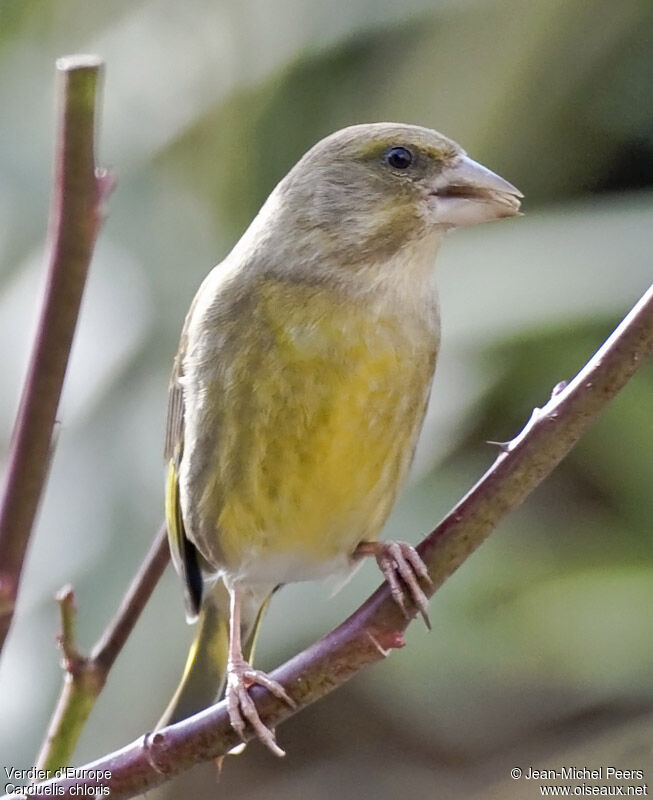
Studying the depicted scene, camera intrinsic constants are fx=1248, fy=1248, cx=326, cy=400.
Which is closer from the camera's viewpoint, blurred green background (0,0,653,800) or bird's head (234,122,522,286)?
bird's head (234,122,522,286)

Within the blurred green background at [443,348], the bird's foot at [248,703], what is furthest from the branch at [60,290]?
the blurred green background at [443,348]

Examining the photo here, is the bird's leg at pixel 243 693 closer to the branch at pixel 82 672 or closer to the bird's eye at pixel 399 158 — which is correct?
the branch at pixel 82 672

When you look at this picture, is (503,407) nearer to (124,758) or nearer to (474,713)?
(474,713)

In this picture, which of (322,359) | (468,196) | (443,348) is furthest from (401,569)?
(443,348)

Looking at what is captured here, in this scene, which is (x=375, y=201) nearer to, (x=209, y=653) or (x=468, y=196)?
(x=468, y=196)

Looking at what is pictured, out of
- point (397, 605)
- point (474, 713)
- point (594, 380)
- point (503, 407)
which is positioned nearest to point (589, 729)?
point (474, 713)

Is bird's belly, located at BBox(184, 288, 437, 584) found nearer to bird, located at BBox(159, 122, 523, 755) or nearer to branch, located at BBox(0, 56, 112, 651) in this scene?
bird, located at BBox(159, 122, 523, 755)

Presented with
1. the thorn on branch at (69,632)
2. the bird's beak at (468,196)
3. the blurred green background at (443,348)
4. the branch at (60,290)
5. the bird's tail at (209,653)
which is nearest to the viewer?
the branch at (60,290)

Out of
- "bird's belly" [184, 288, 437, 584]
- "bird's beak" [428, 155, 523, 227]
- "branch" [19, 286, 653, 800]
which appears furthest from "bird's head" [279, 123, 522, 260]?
"branch" [19, 286, 653, 800]
